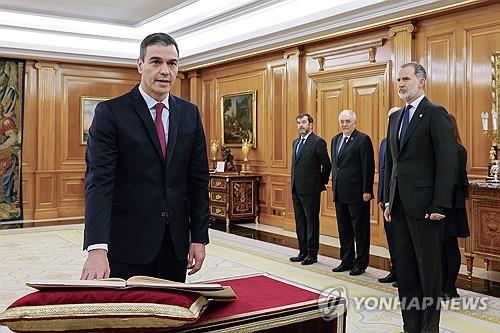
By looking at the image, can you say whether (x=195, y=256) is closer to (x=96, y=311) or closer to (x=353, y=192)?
(x=96, y=311)

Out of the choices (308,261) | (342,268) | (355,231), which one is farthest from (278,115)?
(342,268)

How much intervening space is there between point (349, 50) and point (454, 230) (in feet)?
12.8

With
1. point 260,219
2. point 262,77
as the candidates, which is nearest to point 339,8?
point 262,77

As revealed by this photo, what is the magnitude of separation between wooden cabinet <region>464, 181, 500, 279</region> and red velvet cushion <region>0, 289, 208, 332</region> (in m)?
4.16

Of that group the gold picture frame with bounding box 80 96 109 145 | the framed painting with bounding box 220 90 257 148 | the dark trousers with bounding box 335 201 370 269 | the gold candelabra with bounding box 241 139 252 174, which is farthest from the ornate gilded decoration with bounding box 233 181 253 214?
the dark trousers with bounding box 335 201 370 269

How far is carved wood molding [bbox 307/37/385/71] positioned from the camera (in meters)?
7.18

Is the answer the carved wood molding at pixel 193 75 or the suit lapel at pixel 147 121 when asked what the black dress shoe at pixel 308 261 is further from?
the carved wood molding at pixel 193 75

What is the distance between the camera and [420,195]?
10.2 feet

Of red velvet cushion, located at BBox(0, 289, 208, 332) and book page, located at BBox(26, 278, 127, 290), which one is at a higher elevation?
book page, located at BBox(26, 278, 127, 290)

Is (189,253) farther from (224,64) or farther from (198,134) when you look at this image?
(224,64)

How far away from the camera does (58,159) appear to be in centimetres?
1020

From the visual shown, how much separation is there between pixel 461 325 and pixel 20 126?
8.70 metres

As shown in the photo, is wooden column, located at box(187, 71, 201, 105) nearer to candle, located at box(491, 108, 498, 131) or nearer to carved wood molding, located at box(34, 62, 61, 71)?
carved wood molding, located at box(34, 62, 61, 71)

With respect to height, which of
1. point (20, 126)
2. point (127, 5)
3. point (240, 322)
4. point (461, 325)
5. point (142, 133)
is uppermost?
point (127, 5)
